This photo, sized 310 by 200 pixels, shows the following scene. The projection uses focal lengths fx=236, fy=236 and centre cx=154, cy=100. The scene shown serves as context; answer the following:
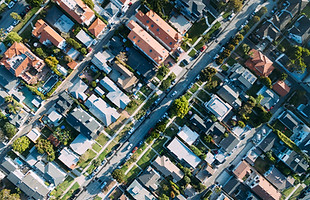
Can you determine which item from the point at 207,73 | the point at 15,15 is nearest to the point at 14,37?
the point at 15,15

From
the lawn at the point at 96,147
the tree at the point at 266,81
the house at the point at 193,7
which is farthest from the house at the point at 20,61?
the tree at the point at 266,81

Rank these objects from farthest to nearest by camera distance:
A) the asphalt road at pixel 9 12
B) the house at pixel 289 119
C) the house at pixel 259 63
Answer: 1. the house at pixel 289 119
2. the house at pixel 259 63
3. the asphalt road at pixel 9 12

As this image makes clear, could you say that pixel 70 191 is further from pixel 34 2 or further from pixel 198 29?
pixel 198 29

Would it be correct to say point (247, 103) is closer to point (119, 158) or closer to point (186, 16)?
point (186, 16)

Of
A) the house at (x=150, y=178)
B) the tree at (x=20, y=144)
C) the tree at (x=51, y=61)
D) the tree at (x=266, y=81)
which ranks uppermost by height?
the tree at (x=266, y=81)

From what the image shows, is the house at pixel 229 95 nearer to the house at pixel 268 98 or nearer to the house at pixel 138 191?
the house at pixel 268 98

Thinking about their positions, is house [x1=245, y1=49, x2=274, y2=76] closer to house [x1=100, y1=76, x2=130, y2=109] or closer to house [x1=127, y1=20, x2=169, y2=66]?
house [x1=127, y1=20, x2=169, y2=66]

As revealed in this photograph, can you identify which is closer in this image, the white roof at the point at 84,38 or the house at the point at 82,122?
the house at the point at 82,122

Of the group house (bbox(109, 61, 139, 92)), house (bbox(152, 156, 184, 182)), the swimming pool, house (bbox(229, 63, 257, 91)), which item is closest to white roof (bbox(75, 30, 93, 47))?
house (bbox(109, 61, 139, 92))
